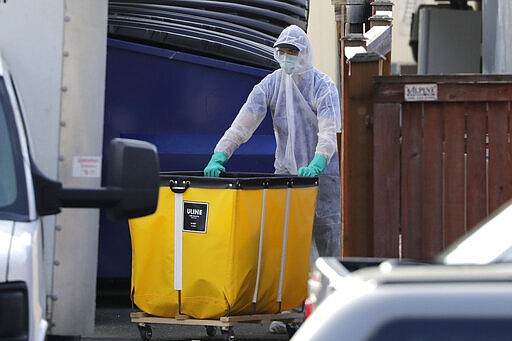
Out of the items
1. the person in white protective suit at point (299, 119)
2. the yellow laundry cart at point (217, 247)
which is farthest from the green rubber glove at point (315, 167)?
the yellow laundry cart at point (217, 247)

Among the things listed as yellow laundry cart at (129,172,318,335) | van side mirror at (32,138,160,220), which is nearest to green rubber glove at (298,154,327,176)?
yellow laundry cart at (129,172,318,335)

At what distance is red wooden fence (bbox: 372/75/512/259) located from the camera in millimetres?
6723

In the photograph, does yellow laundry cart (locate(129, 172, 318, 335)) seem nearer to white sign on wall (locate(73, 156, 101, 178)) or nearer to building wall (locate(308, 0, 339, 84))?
white sign on wall (locate(73, 156, 101, 178))

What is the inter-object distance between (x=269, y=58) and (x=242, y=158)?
95 centimetres

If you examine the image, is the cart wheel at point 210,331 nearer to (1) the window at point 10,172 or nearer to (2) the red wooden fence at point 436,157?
(2) the red wooden fence at point 436,157

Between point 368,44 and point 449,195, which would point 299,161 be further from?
point 449,195

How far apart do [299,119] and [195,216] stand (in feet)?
5.27

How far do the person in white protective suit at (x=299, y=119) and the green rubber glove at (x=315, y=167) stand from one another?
5.9 inches

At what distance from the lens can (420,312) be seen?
2.41 metres

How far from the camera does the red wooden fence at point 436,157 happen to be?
6.72m

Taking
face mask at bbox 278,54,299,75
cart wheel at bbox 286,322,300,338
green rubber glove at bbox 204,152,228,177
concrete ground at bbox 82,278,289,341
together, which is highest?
face mask at bbox 278,54,299,75

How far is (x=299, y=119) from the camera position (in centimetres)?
848

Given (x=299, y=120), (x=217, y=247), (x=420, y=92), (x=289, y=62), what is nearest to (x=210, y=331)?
(x=217, y=247)

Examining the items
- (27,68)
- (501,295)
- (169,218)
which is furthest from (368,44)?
(501,295)
